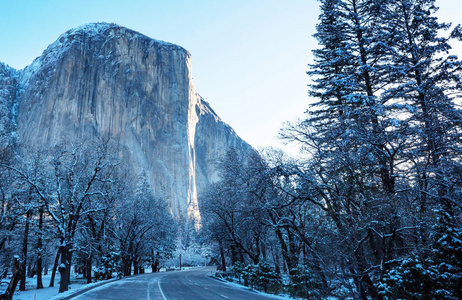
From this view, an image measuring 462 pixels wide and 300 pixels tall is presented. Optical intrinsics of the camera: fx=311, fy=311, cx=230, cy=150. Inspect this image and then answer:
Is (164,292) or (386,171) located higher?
(386,171)

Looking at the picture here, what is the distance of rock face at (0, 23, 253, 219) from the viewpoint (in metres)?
88.5

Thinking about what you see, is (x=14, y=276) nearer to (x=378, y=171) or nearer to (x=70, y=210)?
(x=70, y=210)

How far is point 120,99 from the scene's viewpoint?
96.3m

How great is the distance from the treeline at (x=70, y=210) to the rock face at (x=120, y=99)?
169 ft

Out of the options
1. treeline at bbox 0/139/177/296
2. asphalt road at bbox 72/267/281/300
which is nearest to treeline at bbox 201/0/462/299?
asphalt road at bbox 72/267/281/300

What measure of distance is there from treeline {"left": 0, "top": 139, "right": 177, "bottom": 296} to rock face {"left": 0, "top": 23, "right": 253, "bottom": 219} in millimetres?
51540

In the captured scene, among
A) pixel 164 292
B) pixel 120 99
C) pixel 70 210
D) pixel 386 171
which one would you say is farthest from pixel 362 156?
pixel 120 99

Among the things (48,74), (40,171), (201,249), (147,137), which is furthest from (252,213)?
(48,74)

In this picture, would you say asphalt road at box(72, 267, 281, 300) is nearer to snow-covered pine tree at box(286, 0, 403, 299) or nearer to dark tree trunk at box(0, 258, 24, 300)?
dark tree trunk at box(0, 258, 24, 300)

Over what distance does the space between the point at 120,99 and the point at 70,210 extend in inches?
3256

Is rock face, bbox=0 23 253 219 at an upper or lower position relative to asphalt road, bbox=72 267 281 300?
upper

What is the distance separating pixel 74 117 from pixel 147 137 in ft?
68.8

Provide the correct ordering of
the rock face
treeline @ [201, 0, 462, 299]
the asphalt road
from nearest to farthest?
1. treeline @ [201, 0, 462, 299]
2. the asphalt road
3. the rock face

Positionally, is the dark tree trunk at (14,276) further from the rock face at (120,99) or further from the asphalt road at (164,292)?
the rock face at (120,99)
